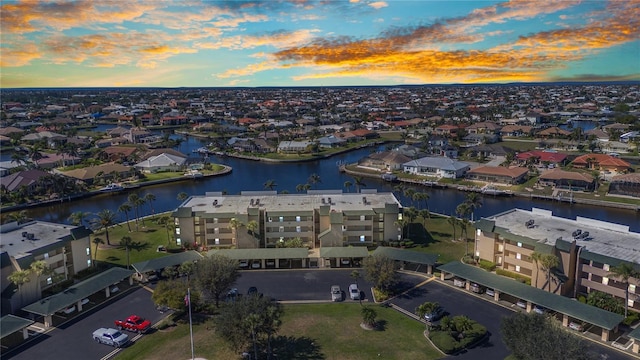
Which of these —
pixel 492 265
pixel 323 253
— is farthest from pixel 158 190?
pixel 492 265

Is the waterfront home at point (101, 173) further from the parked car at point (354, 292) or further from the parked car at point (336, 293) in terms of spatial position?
the parked car at point (354, 292)

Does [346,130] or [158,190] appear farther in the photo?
[346,130]

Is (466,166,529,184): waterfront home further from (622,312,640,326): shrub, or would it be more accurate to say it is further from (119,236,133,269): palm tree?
(119,236,133,269): palm tree

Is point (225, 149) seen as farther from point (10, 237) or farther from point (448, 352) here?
point (448, 352)

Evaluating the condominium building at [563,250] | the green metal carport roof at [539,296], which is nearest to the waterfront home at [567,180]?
the condominium building at [563,250]

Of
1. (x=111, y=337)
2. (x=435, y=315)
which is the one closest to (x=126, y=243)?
(x=111, y=337)
